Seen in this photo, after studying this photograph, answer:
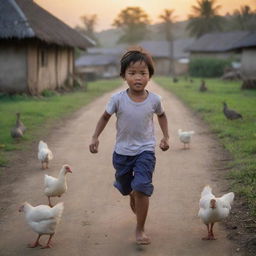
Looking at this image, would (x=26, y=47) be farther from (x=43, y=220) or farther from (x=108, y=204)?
(x=43, y=220)

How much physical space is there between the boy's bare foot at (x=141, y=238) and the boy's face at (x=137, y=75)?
4.64ft

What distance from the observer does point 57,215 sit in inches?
168

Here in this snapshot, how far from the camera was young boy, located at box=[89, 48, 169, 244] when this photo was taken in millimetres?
4277

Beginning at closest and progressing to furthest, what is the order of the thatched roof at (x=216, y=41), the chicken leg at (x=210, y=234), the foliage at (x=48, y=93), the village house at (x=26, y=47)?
the chicken leg at (x=210, y=234)
the village house at (x=26, y=47)
the foliage at (x=48, y=93)
the thatched roof at (x=216, y=41)

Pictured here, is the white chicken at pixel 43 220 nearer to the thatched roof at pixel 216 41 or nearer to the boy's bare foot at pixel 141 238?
the boy's bare foot at pixel 141 238

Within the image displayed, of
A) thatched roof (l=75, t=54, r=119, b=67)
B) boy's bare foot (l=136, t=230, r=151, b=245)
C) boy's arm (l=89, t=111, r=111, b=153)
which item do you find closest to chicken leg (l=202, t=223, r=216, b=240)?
boy's bare foot (l=136, t=230, r=151, b=245)

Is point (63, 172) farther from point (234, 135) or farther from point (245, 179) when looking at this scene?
point (234, 135)

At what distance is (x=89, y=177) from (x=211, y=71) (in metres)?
40.1

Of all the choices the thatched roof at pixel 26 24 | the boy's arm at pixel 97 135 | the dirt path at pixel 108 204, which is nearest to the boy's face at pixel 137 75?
the boy's arm at pixel 97 135

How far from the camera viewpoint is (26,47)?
18.9 meters

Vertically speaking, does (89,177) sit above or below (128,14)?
below

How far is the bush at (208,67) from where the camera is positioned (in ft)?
146

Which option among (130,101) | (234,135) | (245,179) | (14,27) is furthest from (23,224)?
(14,27)

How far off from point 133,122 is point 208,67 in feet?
139
